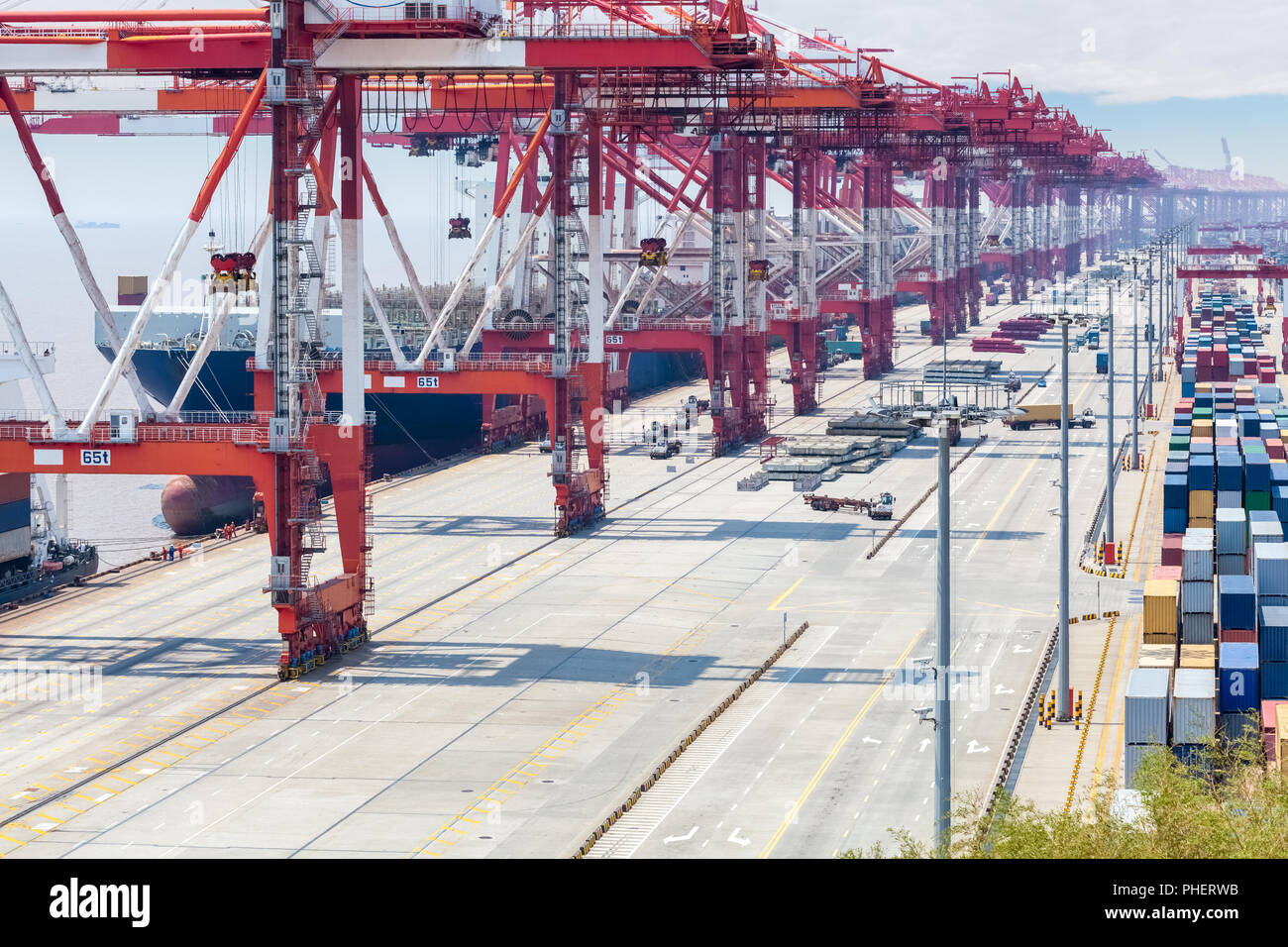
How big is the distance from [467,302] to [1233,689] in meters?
96.6

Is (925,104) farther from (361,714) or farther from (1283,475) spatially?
(361,714)

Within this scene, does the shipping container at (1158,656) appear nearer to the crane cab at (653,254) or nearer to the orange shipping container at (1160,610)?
the orange shipping container at (1160,610)

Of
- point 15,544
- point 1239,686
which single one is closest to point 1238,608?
point 1239,686

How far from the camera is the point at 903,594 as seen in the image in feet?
227

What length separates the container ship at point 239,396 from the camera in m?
104

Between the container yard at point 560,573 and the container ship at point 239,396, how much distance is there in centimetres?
39

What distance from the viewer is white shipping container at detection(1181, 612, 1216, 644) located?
54.4 meters

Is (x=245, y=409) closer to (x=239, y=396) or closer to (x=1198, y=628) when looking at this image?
(x=239, y=396)

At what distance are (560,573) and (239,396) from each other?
4808 centimetres

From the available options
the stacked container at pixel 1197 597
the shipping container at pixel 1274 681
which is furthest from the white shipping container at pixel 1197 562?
the shipping container at pixel 1274 681

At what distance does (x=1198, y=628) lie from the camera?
179 feet

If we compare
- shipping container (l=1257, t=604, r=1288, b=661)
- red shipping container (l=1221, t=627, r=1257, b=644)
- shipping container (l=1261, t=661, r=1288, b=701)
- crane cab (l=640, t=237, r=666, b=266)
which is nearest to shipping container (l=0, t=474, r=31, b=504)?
crane cab (l=640, t=237, r=666, b=266)

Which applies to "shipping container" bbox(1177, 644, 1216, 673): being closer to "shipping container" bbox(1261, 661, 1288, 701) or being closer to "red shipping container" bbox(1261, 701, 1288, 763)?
"shipping container" bbox(1261, 661, 1288, 701)
